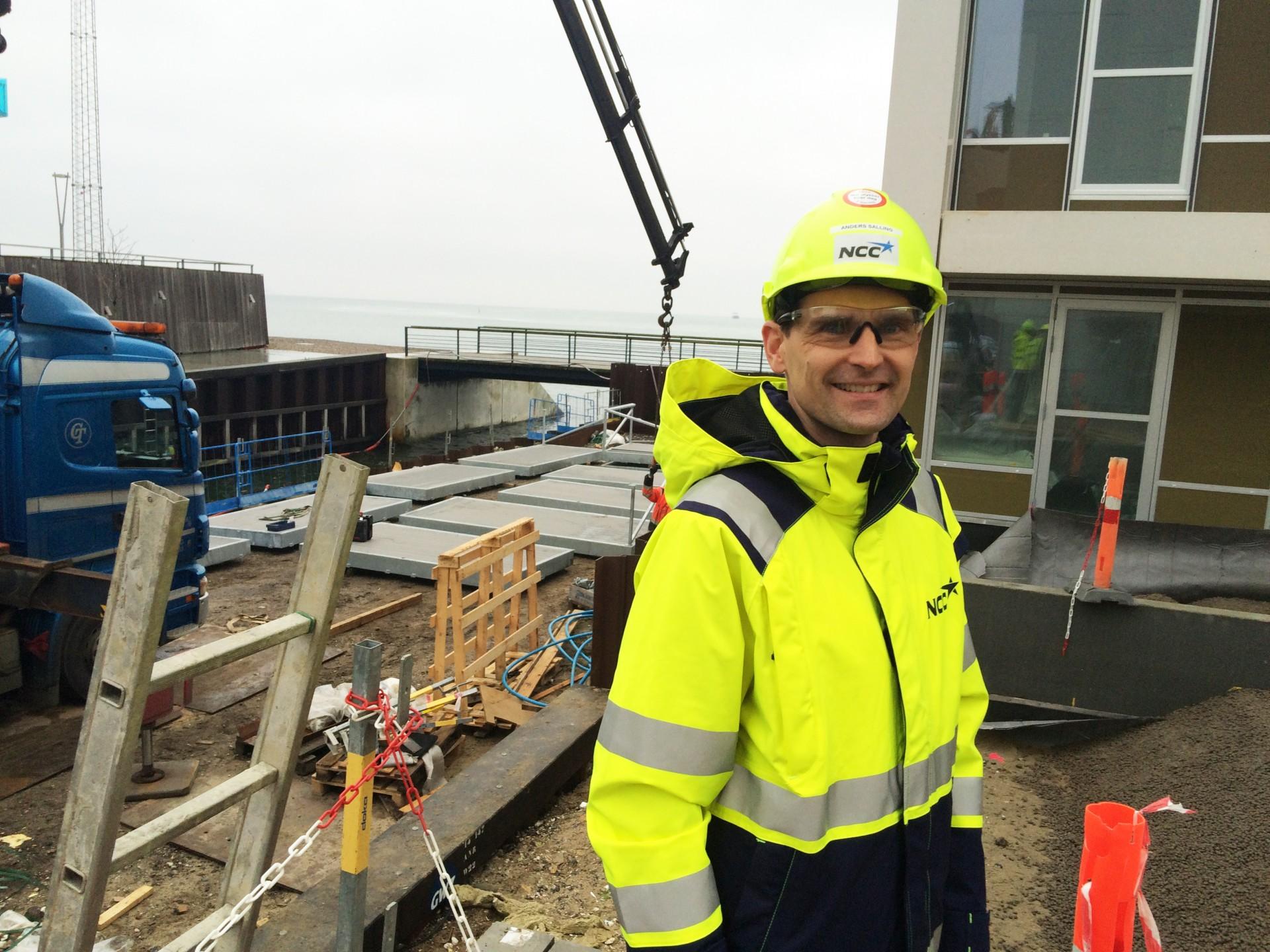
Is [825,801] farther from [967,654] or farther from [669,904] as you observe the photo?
[967,654]

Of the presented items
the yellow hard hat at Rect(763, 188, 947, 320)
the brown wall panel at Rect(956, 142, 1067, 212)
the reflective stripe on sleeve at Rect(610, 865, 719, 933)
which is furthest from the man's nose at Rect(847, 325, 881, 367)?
the brown wall panel at Rect(956, 142, 1067, 212)

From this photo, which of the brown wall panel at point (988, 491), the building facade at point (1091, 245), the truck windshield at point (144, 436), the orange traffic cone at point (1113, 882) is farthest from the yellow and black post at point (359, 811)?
the brown wall panel at point (988, 491)

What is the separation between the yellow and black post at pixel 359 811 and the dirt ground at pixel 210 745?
2.25 meters

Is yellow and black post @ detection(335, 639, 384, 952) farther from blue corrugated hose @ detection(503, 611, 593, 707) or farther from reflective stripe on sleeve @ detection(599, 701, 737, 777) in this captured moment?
blue corrugated hose @ detection(503, 611, 593, 707)

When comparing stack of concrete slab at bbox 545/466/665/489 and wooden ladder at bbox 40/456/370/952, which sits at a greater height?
wooden ladder at bbox 40/456/370/952

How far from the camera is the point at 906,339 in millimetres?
1991

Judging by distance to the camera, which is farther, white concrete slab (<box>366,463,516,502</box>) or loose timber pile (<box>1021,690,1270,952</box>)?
white concrete slab (<box>366,463,516,502</box>)

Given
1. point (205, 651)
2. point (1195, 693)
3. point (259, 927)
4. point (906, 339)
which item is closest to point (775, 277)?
point (906, 339)

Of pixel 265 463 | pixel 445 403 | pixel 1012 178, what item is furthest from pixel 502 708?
pixel 445 403

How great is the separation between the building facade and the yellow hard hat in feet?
23.1

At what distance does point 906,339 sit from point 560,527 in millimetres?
12035

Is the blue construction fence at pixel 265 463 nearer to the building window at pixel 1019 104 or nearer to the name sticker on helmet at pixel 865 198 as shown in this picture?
the building window at pixel 1019 104

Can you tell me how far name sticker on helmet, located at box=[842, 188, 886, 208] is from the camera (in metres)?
1.98

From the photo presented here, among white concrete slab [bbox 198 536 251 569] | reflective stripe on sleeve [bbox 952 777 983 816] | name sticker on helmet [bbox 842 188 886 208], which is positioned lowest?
white concrete slab [bbox 198 536 251 569]
